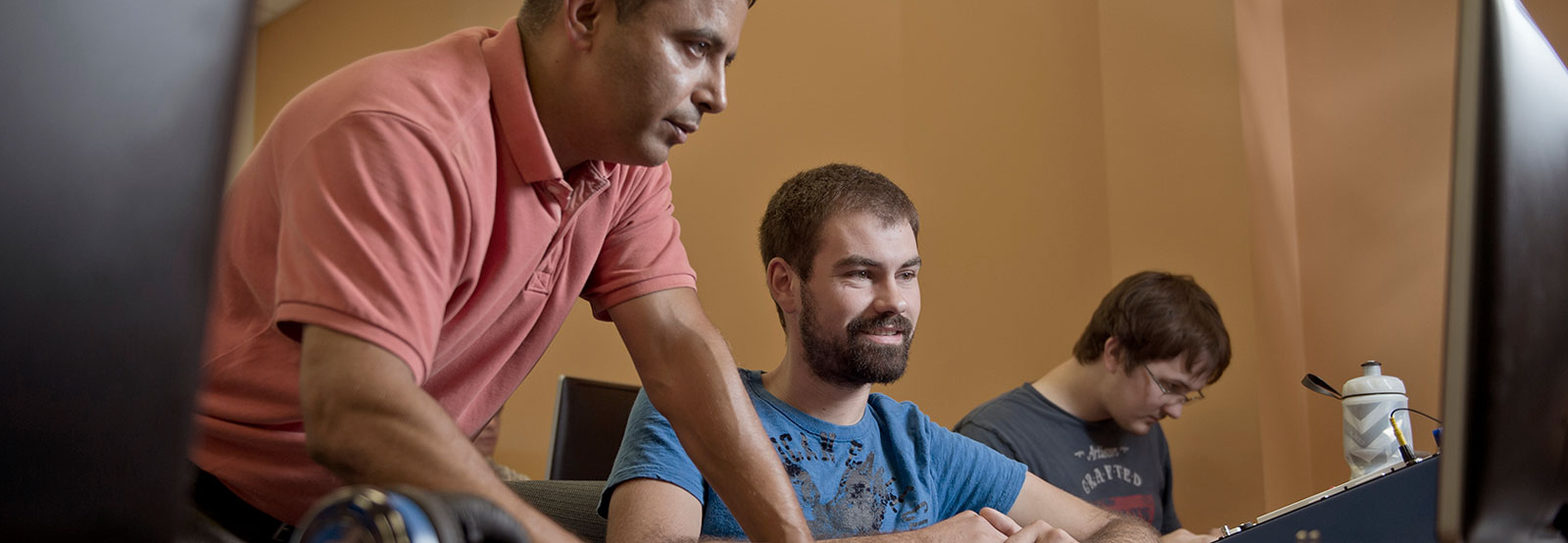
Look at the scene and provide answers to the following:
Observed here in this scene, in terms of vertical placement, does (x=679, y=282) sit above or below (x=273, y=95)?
below

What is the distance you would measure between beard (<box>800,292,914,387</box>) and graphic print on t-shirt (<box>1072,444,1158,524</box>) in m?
0.81

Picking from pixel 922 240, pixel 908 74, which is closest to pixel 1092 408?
pixel 922 240

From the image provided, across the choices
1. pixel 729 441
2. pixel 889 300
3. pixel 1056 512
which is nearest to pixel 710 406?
pixel 729 441

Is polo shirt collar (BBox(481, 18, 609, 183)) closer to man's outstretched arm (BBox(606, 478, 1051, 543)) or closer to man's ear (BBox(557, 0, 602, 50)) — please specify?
man's ear (BBox(557, 0, 602, 50))

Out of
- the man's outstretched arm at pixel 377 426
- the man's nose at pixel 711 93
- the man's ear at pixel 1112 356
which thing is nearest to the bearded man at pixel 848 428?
the man's nose at pixel 711 93

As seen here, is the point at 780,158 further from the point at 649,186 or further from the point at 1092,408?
A: the point at 649,186

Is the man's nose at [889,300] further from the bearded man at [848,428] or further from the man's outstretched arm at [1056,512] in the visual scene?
the man's outstretched arm at [1056,512]

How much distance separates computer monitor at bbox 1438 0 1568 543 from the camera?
59 cm

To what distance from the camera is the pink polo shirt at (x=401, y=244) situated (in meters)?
0.85

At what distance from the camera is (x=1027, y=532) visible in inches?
50.5

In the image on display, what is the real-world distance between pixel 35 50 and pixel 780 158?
3.02m

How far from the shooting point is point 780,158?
11.0 ft

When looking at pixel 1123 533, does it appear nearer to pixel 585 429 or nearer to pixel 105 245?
pixel 585 429

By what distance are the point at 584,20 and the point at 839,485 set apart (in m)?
0.67
